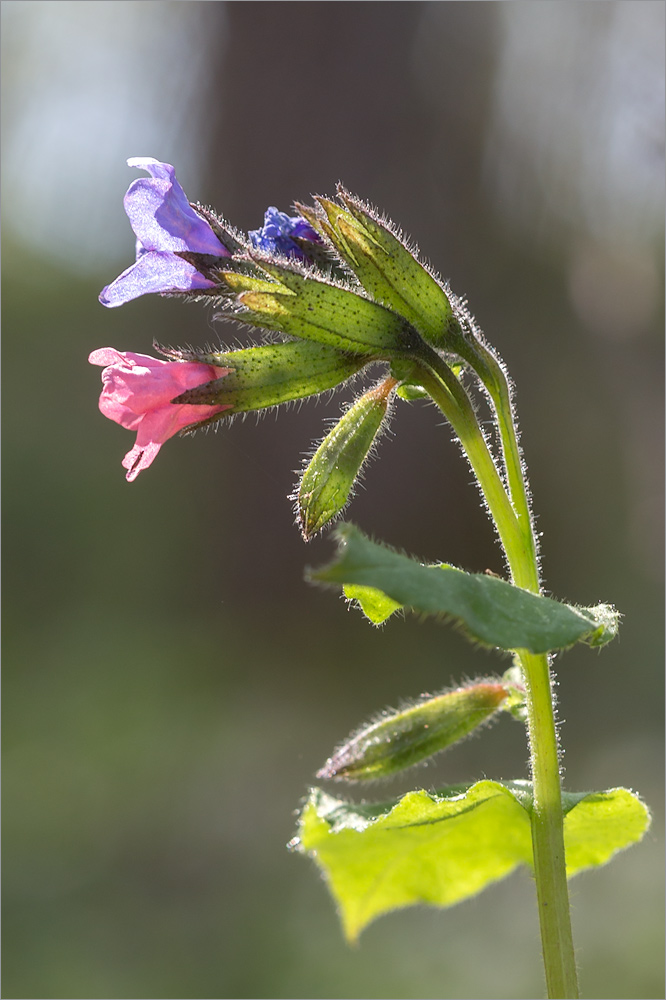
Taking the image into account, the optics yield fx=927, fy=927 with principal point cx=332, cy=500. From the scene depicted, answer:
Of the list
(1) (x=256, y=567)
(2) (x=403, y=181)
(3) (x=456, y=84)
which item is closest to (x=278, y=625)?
(1) (x=256, y=567)

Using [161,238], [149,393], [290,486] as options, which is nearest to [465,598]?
[149,393]

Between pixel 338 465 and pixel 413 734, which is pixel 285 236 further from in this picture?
pixel 413 734

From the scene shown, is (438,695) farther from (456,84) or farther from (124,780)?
(456,84)

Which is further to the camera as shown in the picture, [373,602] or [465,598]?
[373,602]

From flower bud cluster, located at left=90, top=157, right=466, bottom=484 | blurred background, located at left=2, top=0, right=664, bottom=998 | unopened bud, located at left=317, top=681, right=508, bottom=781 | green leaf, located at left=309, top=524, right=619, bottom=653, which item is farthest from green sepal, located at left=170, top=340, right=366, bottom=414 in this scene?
blurred background, located at left=2, top=0, right=664, bottom=998

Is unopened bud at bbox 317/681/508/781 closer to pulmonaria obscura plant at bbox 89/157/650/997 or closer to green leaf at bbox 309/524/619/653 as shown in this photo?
pulmonaria obscura plant at bbox 89/157/650/997

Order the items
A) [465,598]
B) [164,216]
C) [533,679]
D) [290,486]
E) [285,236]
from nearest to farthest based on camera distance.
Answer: [465,598] → [533,679] → [164,216] → [285,236] → [290,486]

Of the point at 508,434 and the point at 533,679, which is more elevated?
the point at 508,434
